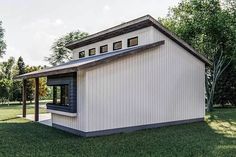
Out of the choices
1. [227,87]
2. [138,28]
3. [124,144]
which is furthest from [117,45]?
[227,87]

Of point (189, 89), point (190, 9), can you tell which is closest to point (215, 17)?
point (190, 9)

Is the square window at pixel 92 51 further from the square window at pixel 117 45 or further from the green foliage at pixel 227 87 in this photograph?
the green foliage at pixel 227 87

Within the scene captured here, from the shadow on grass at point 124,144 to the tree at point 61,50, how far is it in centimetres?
4828

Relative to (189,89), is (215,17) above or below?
above

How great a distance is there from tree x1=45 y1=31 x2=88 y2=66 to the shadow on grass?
48283 mm

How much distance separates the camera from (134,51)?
468 inches

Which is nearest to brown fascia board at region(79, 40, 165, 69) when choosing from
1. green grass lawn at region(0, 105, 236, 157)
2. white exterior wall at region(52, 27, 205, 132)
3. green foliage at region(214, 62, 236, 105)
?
white exterior wall at region(52, 27, 205, 132)

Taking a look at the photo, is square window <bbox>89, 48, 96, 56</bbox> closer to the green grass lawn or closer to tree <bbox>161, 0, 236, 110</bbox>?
the green grass lawn

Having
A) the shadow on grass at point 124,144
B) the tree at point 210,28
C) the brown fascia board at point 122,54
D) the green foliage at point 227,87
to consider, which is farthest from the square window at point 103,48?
the green foliage at point 227,87

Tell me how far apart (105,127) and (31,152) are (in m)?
3.67

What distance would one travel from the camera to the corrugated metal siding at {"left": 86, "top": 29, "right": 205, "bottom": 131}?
11.1 m

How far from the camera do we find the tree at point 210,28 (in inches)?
792

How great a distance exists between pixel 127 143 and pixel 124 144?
0.61ft

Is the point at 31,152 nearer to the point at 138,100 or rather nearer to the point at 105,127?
the point at 105,127
